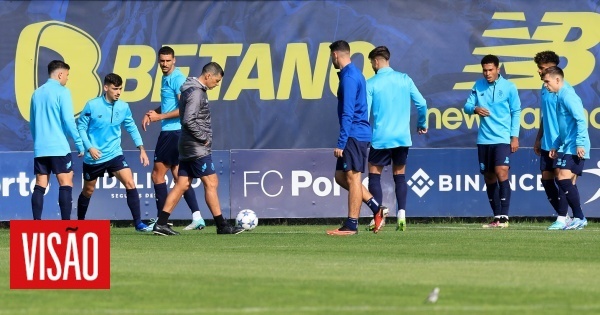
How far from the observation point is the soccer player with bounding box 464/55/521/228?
58.1ft

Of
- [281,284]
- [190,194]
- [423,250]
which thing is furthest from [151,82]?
[281,284]

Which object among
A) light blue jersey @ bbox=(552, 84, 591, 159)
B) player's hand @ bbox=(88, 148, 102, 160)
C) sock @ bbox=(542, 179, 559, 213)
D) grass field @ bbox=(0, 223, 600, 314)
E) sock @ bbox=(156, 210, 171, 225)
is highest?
light blue jersey @ bbox=(552, 84, 591, 159)

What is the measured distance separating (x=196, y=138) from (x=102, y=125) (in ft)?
6.95

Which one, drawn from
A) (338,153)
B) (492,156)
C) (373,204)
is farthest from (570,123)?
(338,153)

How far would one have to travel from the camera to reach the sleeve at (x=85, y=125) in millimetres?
17203

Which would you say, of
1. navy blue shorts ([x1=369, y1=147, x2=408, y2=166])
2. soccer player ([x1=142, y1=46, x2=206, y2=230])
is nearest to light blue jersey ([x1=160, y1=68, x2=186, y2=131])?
soccer player ([x1=142, y1=46, x2=206, y2=230])

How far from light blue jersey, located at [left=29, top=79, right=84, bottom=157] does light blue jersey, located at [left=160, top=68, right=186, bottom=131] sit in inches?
49.0

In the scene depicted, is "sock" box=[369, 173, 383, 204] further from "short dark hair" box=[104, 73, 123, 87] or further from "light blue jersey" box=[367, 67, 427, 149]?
"short dark hair" box=[104, 73, 123, 87]

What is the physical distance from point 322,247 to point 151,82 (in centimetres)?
731

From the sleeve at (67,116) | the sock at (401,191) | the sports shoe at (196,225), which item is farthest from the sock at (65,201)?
the sock at (401,191)

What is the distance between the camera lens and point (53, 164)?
1681 cm

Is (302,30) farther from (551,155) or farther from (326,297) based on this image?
(326,297)

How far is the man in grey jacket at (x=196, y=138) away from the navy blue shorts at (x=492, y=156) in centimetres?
377

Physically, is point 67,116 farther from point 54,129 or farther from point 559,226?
point 559,226
